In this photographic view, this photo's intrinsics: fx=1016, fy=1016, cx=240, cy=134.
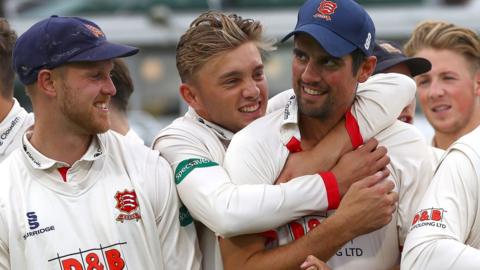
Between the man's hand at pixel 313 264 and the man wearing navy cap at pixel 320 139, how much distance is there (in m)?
0.05

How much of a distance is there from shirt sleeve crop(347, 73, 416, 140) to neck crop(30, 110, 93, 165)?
3.68 ft

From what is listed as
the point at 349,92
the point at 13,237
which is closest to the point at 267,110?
the point at 349,92

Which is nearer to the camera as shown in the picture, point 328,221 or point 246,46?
point 328,221

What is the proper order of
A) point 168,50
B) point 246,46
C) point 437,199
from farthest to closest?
point 168,50, point 246,46, point 437,199

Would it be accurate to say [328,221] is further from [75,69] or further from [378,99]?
[75,69]

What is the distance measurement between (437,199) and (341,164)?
1.34ft

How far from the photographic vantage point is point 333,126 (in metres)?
4.10

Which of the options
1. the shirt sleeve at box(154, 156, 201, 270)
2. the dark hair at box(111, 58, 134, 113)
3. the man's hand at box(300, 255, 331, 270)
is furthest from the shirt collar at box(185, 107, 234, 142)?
the dark hair at box(111, 58, 134, 113)

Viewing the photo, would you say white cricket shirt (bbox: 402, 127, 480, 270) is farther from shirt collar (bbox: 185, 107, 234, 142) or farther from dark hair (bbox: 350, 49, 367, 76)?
shirt collar (bbox: 185, 107, 234, 142)

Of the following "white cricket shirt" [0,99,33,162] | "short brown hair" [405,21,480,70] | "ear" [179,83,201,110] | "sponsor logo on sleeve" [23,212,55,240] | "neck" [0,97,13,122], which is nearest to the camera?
"sponsor logo on sleeve" [23,212,55,240]

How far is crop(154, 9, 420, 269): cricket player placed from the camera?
12.7 ft

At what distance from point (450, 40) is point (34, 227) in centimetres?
285

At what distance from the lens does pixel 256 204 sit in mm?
3838

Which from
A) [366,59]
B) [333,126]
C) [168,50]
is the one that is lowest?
[168,50]
